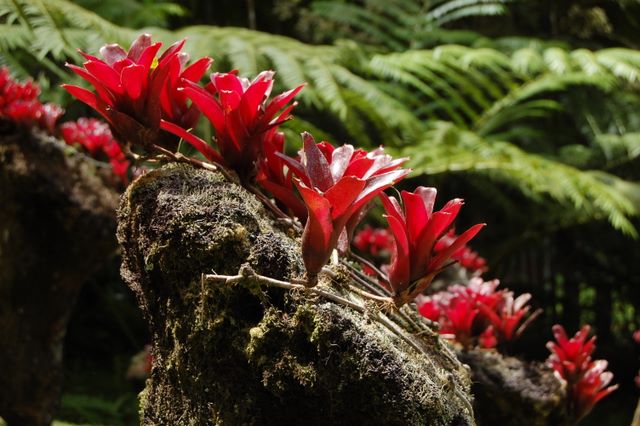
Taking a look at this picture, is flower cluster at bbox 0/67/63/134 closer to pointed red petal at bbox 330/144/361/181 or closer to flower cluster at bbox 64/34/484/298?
flower cluster at bbox 64/34/484/298

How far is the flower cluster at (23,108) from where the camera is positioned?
244 cm

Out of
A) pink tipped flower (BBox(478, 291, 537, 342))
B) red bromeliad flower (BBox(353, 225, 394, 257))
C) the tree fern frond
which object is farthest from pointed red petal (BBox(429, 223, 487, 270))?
the tree fern frond

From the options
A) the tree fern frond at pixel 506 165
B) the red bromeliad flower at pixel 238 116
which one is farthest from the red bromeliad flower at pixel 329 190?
the tree fern frond at pixel 506 165

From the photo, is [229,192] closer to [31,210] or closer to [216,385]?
[216,385]

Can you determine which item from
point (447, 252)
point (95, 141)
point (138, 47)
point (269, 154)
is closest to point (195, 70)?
point (138, 47)

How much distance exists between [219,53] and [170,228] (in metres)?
2.60

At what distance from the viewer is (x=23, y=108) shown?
7.94 ft

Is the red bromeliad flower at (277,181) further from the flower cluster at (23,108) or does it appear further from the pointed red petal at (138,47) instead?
the flower cluster at (23,108)

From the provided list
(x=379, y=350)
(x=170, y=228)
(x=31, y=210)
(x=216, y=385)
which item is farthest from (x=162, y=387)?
(x=31, y=210)

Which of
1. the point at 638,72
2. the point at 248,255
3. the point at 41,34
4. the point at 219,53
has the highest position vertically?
the point at 248,255

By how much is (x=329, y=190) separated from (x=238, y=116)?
0.87 feet

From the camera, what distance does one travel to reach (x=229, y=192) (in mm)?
1111

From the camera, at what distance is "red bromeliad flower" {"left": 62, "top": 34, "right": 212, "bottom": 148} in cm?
112

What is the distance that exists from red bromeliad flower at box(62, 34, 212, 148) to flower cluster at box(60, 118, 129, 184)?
1507mm
